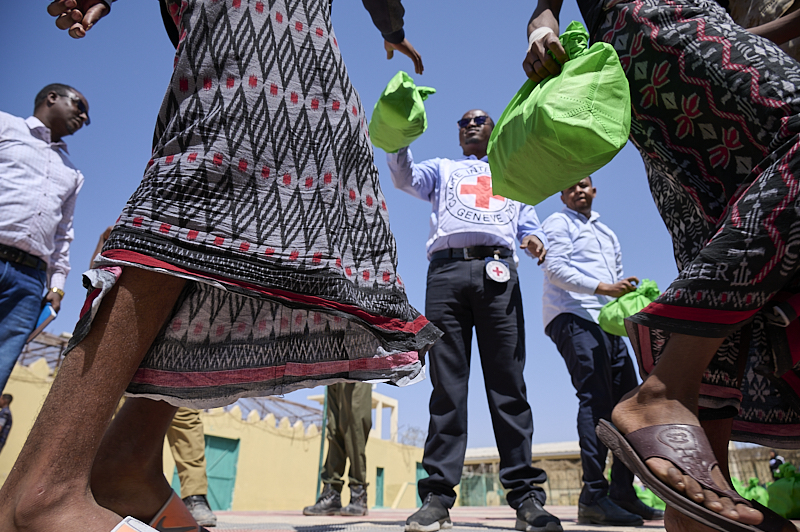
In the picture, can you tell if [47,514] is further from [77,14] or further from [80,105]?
[80,105]

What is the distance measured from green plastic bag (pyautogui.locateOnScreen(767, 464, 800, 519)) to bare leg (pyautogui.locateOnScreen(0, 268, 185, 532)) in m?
3.17

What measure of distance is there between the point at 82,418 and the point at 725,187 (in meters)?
1.34

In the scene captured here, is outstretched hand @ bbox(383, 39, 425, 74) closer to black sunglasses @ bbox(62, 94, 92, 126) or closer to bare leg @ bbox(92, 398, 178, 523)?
bare leg @ bbox(92, 398, 178, 523)

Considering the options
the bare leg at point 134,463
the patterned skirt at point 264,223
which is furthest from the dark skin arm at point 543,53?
the bare leg at point 134,463

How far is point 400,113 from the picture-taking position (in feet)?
8.38

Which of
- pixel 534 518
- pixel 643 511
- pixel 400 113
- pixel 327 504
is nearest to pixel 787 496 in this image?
pixel 643 511

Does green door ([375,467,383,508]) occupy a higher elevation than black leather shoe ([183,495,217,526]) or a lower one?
lower

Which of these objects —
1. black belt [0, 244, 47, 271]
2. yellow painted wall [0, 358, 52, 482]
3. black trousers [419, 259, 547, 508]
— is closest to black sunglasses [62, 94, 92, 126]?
black belt [0, 244, 47, 271]

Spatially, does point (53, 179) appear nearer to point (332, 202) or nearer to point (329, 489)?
point (332, 202)

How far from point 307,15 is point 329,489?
398 centimetres

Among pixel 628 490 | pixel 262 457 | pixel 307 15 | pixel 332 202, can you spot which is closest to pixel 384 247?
pixel 332 202

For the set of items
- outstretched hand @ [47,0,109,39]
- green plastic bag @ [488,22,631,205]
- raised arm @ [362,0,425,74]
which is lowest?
green plastic bag @ [488,22,631,205]

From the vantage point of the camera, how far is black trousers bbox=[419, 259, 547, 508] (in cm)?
255

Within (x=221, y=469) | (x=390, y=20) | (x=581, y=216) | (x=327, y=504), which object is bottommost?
(x=221, y=469)
